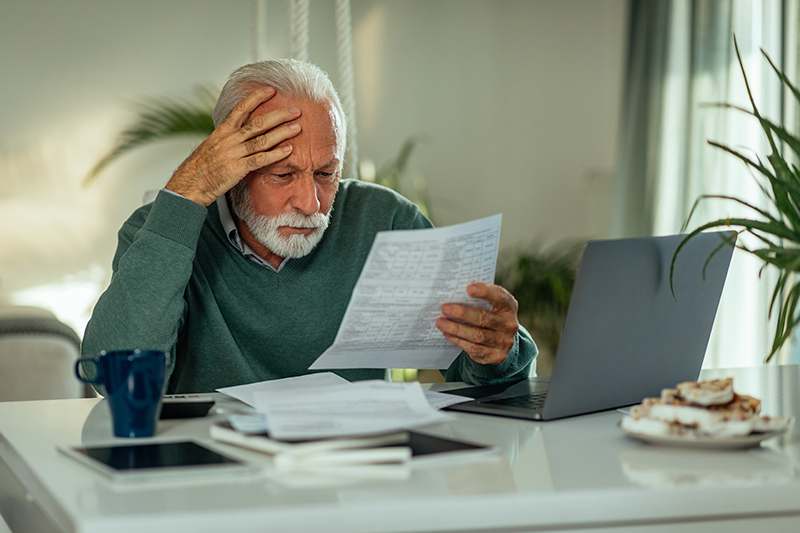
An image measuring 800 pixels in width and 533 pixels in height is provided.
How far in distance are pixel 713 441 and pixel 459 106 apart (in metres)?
3.06

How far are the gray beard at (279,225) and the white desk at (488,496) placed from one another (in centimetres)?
64

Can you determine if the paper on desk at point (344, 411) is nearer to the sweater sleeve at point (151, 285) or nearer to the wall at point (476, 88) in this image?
the sweater sleeve at point (151, 285)

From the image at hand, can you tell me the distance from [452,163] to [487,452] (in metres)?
3.00

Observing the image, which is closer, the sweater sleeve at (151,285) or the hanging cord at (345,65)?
the sweater sleeve at (151,285)

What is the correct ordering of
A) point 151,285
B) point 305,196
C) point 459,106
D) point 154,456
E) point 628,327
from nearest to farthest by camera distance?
point 154,456 → point 628,327 → point 151,285 → point 305,196 → point 459,106

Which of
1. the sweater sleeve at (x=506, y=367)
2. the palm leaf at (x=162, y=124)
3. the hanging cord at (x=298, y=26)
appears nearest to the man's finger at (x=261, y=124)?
the sweater sleeve at (x=506, y=367)

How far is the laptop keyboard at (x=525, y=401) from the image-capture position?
98 centimetres

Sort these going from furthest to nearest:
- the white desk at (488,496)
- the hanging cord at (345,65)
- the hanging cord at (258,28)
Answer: the hanging cord at (258,28)
the hanging cord at (345,65)
the white desk at (488,496)

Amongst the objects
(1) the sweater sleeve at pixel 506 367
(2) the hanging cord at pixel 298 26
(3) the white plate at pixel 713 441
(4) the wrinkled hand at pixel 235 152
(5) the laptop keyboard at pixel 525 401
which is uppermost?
(2) the hanging cord at pixel 298 26

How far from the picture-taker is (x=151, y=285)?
1.14 metres

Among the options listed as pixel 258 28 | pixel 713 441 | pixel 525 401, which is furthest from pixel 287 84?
pixel 258 28

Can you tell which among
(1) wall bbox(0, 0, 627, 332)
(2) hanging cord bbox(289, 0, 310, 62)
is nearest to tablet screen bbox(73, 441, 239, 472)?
(2) hanging cord bbox(289, 0, 310, 62)

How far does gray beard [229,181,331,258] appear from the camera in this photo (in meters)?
1.35

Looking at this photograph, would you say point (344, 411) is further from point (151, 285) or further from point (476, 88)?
point (476, 88)
